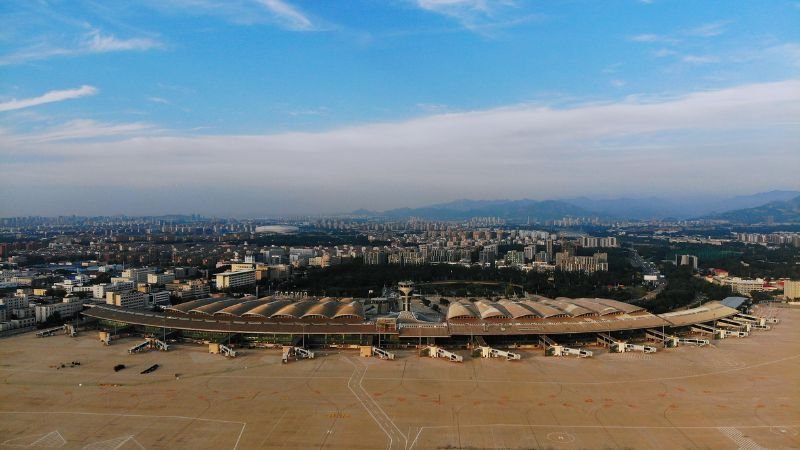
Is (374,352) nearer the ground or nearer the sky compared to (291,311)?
nearer the ground

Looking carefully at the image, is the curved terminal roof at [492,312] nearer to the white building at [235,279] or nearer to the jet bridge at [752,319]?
the jet bridge at [752,319]

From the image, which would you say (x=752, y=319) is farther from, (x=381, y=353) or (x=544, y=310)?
(x=381, y=353)

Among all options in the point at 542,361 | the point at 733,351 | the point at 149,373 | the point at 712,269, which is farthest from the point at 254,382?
the point at 712,269

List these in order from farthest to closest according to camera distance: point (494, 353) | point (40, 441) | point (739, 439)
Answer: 1. point (494, 353)
2. point (739, 439)
3. point (40, 441)

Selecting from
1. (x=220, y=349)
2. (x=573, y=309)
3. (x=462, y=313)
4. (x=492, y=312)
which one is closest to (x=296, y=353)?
(x=220, y=349)

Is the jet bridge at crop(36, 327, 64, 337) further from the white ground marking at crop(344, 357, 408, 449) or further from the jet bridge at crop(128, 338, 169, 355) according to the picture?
the white ground marking at crop(344, 357, 408, 449)

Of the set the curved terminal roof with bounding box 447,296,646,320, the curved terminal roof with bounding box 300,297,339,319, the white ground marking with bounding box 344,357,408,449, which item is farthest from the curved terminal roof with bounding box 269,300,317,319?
the curved terminal roof with bounding box 447,296,646,320

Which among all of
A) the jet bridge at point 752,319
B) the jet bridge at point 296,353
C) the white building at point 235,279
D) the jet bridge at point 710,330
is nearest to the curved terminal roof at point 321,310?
the jet bridge at point 296,353
